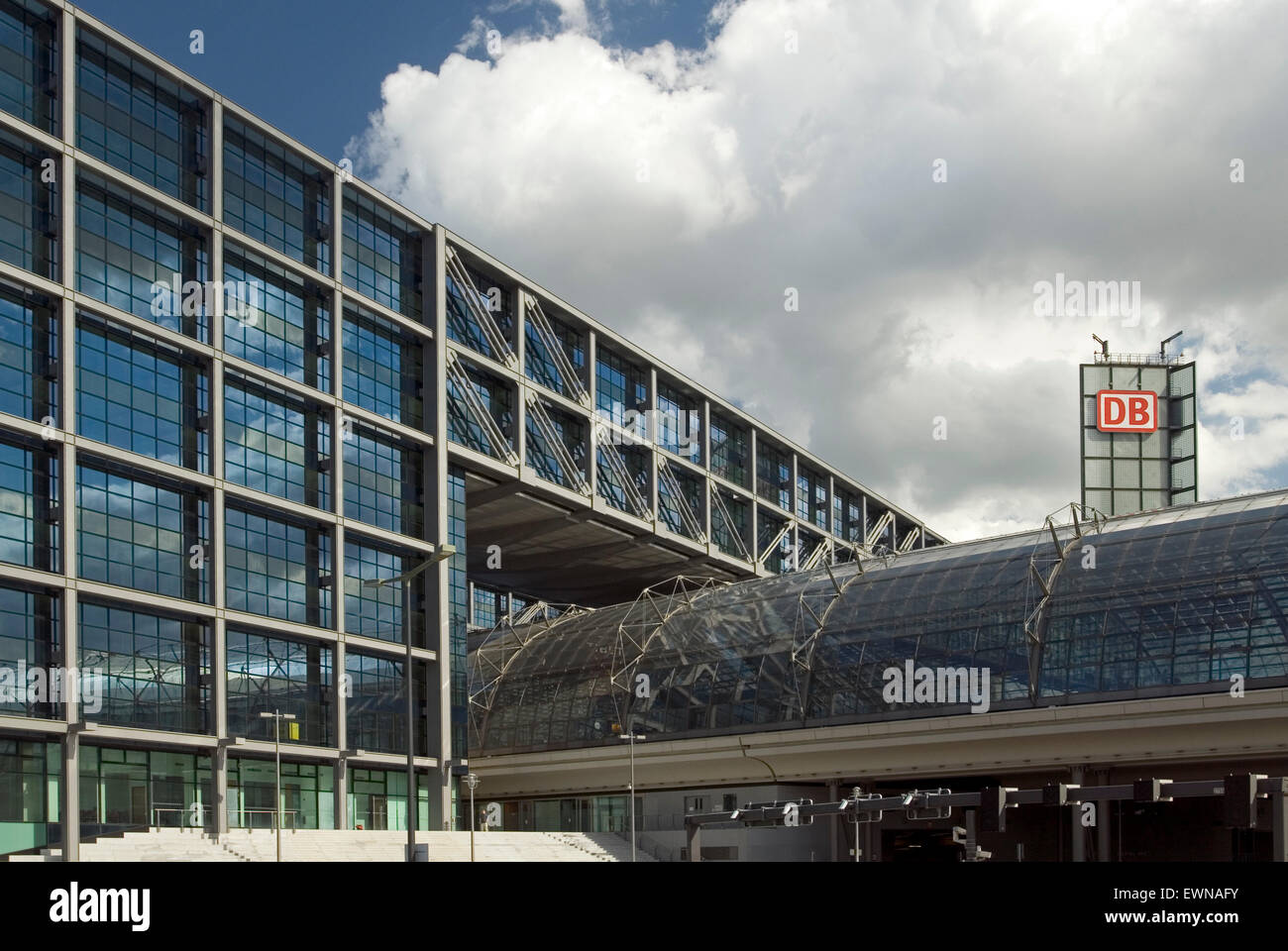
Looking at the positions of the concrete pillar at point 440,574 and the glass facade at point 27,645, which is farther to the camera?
the concrete pillar at point 440,574

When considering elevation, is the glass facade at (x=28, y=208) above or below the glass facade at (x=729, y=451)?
above

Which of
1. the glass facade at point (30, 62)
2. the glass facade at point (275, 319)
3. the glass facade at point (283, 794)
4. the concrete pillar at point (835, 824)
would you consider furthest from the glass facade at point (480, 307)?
the concrete pillar at point (835, 824)

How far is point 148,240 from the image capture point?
204ft

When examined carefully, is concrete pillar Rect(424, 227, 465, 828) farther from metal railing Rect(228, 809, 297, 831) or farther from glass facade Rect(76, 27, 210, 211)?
glass facade Rect(76, 27, 210, 211)

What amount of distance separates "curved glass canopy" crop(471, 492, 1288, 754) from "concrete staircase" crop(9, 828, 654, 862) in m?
7.10

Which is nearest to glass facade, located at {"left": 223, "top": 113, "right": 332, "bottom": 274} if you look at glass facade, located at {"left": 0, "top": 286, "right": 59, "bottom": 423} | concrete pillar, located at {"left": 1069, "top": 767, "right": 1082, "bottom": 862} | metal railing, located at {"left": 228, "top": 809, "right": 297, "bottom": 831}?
glass facade, located at {"left": 0, "top": 286, "right": 59, "bottom": 423}

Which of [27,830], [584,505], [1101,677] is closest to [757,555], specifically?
[584,505]

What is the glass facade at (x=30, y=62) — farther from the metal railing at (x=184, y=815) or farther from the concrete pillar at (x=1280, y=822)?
the concrete pillar at (x=1280, y=822)

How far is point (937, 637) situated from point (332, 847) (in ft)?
92.1

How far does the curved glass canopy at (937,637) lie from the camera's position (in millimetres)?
58531

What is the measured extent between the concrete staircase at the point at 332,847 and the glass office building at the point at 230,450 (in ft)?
6.29

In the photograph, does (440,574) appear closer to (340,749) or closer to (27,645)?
(340,749)

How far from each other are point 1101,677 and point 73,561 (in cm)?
4093
